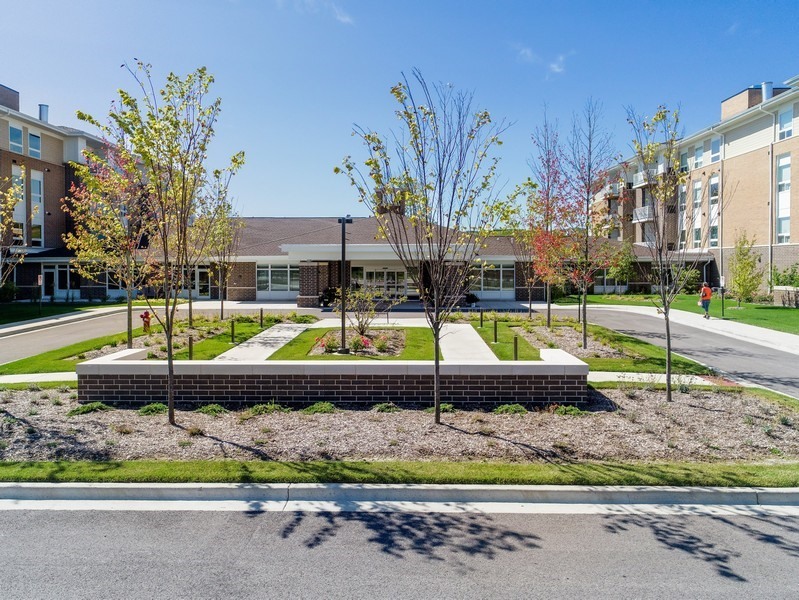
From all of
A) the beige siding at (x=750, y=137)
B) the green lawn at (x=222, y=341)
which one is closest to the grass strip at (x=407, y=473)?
the green lawn at (x=222, y=341)

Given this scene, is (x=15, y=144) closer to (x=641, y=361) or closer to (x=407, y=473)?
(x=641, y=361)

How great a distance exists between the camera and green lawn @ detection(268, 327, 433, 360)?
12328 mm

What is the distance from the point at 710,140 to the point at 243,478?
44.4 meters

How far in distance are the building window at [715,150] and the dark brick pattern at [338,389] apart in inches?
1506

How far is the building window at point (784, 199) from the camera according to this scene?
107 feet

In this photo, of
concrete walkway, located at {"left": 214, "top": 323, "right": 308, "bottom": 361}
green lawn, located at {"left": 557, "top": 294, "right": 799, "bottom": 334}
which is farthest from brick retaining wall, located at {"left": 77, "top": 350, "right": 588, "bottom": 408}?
green lawn, located at {"left": 557, "top": 294, "right": 799, "bottom": 334}

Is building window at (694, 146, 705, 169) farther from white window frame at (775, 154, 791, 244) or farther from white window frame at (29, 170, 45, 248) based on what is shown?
white window frame at (29, 170, 45, 248)

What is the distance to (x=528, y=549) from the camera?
4582 millimetres

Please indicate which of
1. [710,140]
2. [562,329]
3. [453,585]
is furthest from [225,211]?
[710,140]

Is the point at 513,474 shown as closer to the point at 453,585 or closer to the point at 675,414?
the point at 453,585

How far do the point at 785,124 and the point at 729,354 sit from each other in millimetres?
26075

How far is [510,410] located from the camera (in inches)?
336

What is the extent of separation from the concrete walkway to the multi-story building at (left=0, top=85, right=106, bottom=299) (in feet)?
80.5

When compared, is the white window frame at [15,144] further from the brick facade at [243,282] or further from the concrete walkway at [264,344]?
the concrete walkway at [264,344]
